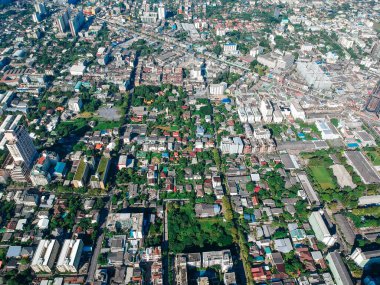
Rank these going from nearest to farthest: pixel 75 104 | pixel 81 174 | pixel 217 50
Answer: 1. pixel 81 174
2. pixel 75 104
3. pixel 217 50

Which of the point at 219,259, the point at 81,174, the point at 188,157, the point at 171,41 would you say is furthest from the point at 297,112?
the point at 171,41

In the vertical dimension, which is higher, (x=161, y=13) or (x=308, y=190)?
(x=161, y=13)

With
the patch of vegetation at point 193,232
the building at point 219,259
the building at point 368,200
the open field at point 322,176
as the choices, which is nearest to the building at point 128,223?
the patch of vegetation at point 193,232

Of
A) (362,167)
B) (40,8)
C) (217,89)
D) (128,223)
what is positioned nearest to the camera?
(128,223)

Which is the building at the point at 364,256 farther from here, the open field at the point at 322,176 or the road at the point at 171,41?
the road at the point at 171,41

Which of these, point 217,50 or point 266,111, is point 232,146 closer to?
point 266,111

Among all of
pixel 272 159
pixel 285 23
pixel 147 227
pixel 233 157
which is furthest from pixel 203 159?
pixel 285 23

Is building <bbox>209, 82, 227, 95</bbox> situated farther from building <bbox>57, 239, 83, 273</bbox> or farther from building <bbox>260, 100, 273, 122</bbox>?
building <bbox>57, 239, 83, 273</bbox>
